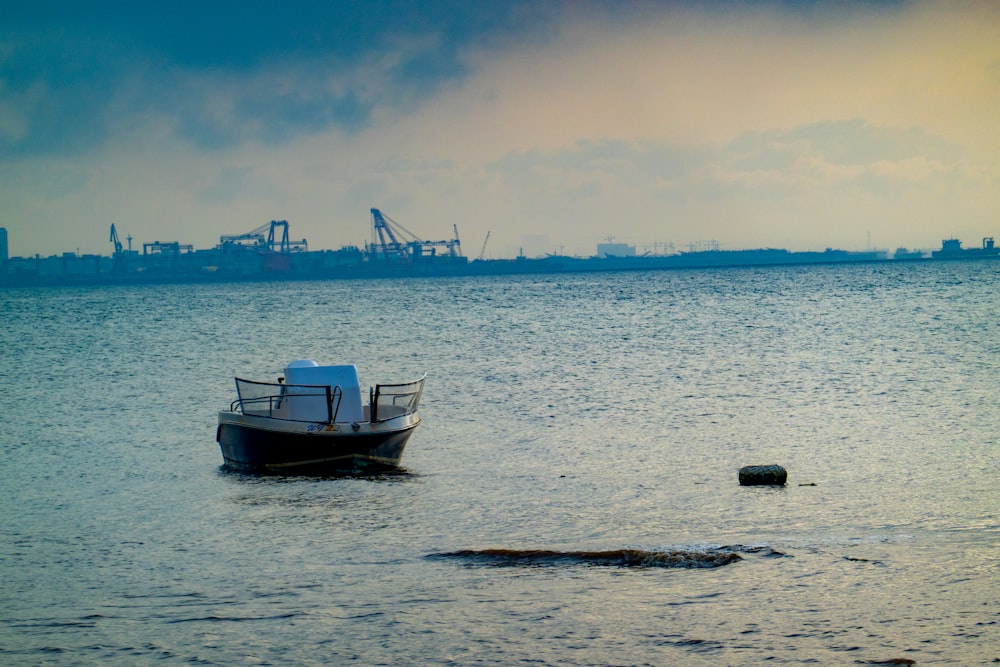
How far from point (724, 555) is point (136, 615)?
6187mm

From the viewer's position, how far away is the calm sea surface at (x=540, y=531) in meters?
9.07

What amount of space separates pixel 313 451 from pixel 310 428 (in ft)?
1.43

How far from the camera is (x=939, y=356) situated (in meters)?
38.6

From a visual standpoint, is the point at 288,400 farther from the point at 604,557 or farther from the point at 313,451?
the point at 604,557

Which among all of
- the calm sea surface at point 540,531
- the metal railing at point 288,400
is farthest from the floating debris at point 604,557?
the metal railing at point 288,400

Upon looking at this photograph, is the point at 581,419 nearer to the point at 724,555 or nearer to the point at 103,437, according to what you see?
the point at 103,437

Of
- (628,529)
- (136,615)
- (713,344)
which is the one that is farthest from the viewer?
(713,344)

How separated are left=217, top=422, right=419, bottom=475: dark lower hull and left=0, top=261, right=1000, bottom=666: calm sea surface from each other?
503 mm

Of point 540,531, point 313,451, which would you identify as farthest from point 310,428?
point 540,531

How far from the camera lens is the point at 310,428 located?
17859 mm

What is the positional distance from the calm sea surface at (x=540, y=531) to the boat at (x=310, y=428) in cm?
53

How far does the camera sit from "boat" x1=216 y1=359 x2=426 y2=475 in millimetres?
18000

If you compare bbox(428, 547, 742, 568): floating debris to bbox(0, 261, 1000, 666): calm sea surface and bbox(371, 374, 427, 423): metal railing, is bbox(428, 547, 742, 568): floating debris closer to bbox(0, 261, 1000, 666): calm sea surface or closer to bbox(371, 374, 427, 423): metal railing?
bbox(0, 261, 1000, 666): calm sea surface

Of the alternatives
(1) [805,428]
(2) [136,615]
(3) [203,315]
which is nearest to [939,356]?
(1) [805,428]
